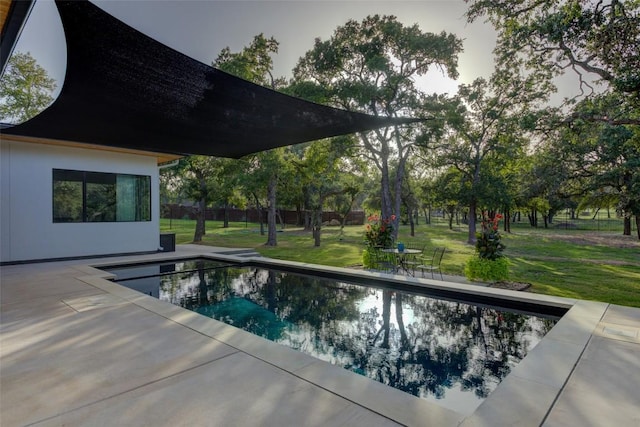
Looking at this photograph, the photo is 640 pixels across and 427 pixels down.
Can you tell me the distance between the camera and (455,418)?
189cm

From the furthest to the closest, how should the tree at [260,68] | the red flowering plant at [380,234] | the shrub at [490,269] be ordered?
the tree at [260,68] → the red flowering plant at [380,234] → the shrub at [490,269]

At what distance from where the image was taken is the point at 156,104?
395 centimetres

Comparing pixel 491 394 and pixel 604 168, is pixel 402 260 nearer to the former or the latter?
pixel 491 394

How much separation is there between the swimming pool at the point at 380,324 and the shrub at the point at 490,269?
5.22ft

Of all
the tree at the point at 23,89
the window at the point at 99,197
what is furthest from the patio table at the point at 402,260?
the tree at the point at 23,89

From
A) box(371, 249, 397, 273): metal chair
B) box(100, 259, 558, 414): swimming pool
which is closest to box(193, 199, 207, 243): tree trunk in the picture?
box(100, 259, 558, 414): swimming pool

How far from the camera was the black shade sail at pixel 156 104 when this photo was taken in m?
2.84

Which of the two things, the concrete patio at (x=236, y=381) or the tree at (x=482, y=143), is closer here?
the concrete patio at (x=236, y=381)

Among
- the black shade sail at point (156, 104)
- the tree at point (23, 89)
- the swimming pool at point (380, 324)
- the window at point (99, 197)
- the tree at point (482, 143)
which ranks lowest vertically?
the swimming pool at point (380, 324)

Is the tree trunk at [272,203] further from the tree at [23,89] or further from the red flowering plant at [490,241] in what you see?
the tree at [23,89]

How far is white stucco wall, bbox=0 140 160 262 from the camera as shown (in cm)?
762

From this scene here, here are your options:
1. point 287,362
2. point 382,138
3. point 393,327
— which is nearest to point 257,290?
point 393,327

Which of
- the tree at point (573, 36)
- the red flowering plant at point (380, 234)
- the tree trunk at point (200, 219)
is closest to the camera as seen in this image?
the tree at point (573, 36)

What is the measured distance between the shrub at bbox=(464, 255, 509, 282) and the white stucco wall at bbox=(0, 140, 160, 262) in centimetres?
875
